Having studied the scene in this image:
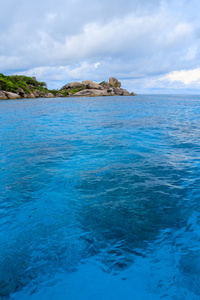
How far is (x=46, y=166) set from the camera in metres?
8.29

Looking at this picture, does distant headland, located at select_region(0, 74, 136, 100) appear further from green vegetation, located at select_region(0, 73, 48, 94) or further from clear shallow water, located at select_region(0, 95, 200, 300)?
clear shallow water, located at select_region(0, 95, 200, 300)

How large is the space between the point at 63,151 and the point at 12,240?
643 cm

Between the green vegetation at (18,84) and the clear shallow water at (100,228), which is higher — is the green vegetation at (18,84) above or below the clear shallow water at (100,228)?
above

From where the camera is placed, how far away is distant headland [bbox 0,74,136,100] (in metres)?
66.9

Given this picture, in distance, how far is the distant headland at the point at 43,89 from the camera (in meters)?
66.9

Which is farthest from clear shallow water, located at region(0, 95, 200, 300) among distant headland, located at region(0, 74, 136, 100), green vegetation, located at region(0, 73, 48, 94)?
green vegetation, located at region(0, 73, 48, 94)

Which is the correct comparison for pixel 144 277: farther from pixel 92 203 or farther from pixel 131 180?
pixel 131 180

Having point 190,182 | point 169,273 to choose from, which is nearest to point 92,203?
point 169,273

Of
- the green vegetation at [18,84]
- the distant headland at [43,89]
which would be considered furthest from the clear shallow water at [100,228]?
the green vegetation at [18,84]

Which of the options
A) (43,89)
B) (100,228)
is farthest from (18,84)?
(100,228)

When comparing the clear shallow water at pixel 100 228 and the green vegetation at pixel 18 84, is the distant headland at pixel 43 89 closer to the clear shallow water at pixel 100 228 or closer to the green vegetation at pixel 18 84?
the green vegetation at pixel 18 84

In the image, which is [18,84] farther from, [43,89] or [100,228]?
[100,228]

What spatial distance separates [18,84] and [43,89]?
21238 millimetres

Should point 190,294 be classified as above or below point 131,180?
below
